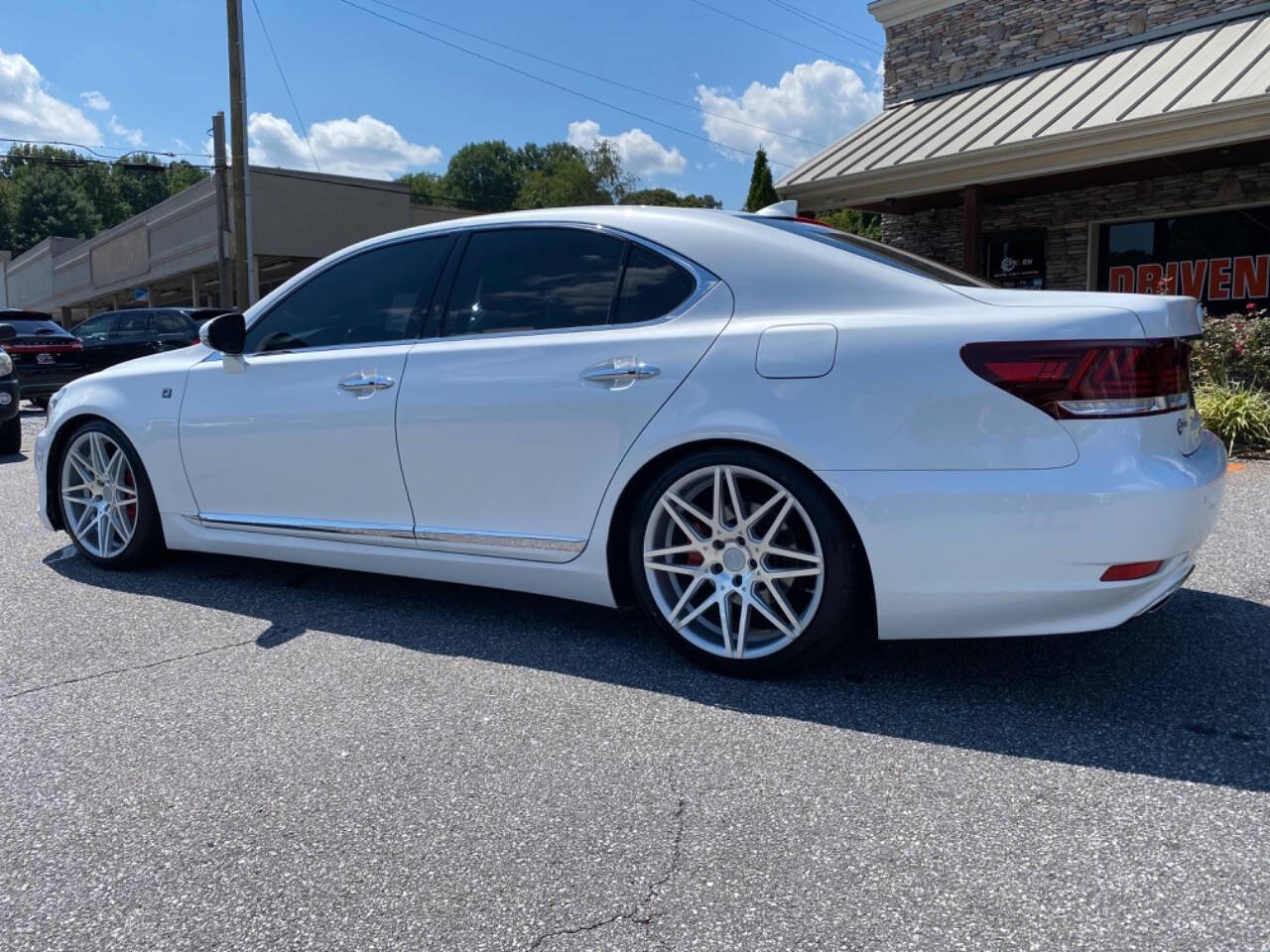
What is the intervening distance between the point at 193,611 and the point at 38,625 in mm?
577

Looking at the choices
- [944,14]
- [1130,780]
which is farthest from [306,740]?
[944,14]

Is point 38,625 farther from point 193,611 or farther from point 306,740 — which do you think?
point 306,740

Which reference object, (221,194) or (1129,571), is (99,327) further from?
(1129,571)

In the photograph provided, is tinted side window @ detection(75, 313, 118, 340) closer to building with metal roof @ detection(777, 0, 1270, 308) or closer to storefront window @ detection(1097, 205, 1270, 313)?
building with metal roof @ detection(777, 0, 1270, 308)

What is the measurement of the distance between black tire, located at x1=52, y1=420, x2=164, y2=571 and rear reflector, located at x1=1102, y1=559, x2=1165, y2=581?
13.1 feet

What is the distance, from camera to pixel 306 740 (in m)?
2.95

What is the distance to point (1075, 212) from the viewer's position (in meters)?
13.3

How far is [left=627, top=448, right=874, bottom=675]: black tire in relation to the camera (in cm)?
308

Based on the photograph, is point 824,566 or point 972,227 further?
point 972,227

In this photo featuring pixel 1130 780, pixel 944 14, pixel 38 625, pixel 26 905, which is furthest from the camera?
pixel 944 14

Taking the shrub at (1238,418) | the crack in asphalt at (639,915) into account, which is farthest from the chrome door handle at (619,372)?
the shrub at (1238,418)

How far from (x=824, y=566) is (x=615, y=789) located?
95 centimetres

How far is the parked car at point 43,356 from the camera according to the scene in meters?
14.7

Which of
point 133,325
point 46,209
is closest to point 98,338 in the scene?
point 133,325
